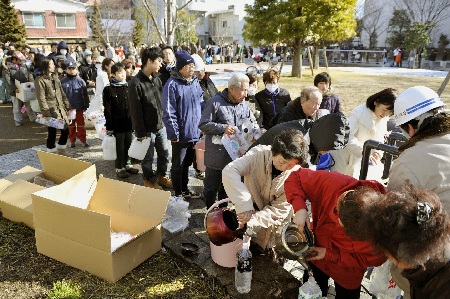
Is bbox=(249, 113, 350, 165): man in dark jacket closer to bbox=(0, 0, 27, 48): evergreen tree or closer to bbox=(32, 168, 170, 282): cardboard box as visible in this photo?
bbox=(32, 168, 170, 282): cardboard box

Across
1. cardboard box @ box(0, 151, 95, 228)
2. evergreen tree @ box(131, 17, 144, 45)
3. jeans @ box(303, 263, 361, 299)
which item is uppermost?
evergreen tree @ box(131, 17, 144, 45)

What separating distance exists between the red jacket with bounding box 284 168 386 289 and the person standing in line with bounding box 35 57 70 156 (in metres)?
4.71

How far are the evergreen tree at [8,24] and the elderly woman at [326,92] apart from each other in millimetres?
29248

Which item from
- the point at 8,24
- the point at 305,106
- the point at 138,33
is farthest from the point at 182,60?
the point at 138,33

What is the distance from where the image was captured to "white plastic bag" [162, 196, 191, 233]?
3590 mm

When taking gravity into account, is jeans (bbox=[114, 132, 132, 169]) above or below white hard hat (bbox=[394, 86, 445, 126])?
below

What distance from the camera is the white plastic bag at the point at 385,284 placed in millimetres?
2293

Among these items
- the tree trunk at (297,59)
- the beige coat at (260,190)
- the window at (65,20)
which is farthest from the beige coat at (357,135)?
the window at (65,20)

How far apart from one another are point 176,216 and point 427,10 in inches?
1390

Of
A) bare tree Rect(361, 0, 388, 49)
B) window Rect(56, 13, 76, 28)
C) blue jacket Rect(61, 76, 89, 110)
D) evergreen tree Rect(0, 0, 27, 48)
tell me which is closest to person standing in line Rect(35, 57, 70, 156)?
blue jacket Rect(61, 76, 89, 110)

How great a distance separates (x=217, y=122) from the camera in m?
3.59

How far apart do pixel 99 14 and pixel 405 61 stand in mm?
26240

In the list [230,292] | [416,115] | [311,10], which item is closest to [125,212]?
[230,292]

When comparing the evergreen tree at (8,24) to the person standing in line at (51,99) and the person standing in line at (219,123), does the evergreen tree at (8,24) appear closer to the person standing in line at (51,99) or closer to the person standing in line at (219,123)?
the person standing in line at (51,99)
